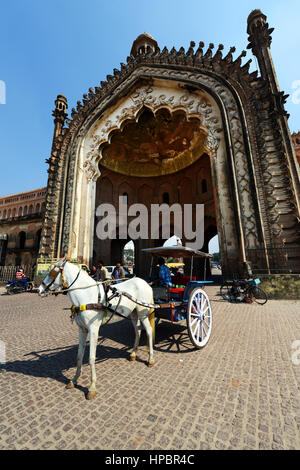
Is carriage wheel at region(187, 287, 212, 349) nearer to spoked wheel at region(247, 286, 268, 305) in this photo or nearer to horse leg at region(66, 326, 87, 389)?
horse leg at region(66, 326, 87, 389)

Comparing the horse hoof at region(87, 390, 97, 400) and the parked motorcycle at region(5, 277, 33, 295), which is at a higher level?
the parked motorcycle at region(5, 277, 33, 295)

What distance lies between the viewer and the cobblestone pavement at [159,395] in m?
1.64

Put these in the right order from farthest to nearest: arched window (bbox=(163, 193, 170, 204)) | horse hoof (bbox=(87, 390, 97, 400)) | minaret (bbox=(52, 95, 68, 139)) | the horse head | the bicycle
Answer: arched window (bbox=(163, 193, 170, 204)), minaret (bbox=(52, 95, 68, 139)), the bicycle, the horse head, horse hoof (bbox=(87, 390, 97, 400))

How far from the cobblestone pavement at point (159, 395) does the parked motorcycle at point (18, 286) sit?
8.07 m

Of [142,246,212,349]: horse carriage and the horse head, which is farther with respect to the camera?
[142,246,212,349]: horse carriage

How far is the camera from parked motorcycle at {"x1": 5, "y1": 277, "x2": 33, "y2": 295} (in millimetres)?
10445

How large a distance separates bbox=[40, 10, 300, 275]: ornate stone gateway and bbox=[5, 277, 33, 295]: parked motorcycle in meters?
2.13

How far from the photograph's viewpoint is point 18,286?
1081 centimetres

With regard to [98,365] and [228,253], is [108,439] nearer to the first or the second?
[98,365]

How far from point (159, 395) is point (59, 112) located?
19.5 metres

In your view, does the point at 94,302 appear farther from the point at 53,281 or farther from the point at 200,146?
the point at 200,146

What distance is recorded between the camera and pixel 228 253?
910 cm

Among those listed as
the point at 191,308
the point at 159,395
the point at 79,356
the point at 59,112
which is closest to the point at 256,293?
Answer: the point at 191,308

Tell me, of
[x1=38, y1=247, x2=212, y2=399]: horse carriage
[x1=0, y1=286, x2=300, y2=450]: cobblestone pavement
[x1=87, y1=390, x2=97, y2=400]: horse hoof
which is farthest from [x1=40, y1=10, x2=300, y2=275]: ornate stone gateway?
[x1=87, y1=390, x2=97, y2=400]: horse hoof
